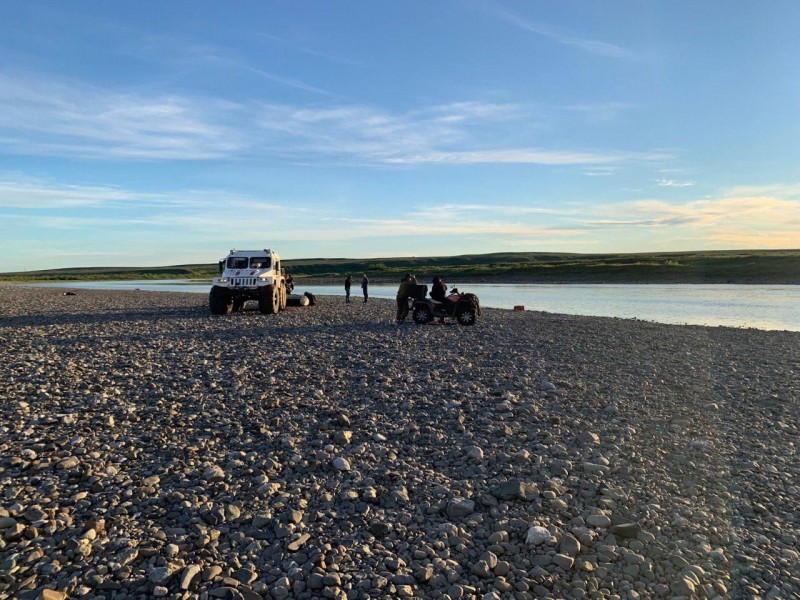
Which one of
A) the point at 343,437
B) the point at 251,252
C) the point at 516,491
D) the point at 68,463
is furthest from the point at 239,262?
the point at 516,491

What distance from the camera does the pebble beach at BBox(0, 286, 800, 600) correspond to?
15.4ft

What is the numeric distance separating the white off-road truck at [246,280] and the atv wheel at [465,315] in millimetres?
9772

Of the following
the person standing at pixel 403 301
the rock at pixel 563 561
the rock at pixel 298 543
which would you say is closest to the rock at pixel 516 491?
the rock at pixel 563 561

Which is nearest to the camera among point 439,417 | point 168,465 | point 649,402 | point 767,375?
point 168,465

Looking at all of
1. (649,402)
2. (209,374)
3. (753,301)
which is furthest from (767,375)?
(753,301)

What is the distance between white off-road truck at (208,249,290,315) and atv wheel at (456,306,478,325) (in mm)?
9772

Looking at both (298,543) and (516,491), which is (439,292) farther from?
(298,543)

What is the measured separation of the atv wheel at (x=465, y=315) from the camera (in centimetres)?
2389

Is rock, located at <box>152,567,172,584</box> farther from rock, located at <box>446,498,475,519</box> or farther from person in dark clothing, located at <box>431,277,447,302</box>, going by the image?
person in dark clothing, located at <box>431,277,447,302</box>

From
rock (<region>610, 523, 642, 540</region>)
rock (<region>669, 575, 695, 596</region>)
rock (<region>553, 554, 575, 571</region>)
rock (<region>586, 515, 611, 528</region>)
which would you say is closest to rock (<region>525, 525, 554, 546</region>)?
rock (<region>553, 554, 575, 571</region>)

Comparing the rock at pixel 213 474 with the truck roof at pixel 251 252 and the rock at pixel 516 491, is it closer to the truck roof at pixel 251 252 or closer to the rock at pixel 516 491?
the rock at pixel 516 491

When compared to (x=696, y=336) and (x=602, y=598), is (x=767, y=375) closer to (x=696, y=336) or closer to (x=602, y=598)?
(x=696, y=336)

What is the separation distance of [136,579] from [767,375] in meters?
14.0

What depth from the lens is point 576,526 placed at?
5.55m
